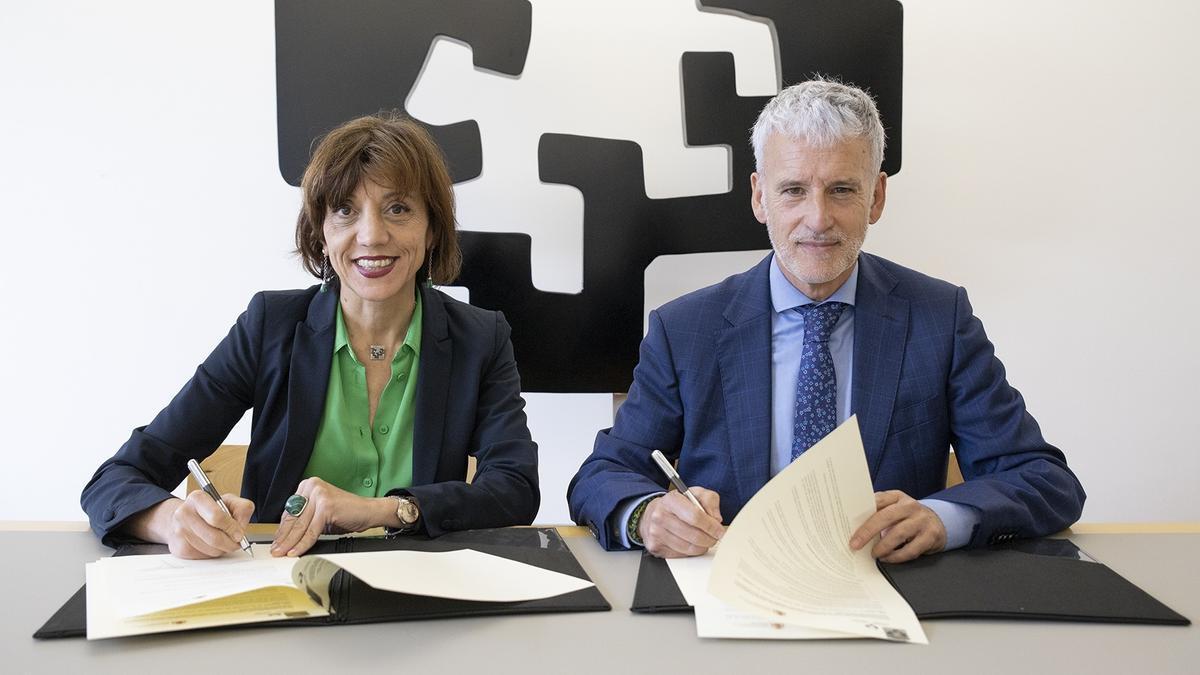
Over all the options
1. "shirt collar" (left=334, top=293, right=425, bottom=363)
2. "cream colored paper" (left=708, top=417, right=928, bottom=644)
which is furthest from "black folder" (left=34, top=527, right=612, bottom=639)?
"shirt collar" (left=334, top=293, right=425, bottom=363)

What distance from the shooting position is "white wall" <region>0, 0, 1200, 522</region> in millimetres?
2637

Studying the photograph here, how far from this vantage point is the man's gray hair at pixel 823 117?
1715mm

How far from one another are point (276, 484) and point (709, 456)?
0.74m

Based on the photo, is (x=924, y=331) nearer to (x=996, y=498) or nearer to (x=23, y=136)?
(x=996, y=498)

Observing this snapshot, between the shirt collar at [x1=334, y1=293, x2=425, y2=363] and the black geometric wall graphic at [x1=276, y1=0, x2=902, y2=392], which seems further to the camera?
the black geometric wall graphic at [x1=276, y1=0, x2=902, y2=392]

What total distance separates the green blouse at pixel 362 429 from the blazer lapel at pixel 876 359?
0.77m

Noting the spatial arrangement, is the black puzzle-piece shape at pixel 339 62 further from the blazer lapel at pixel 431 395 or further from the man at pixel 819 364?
the man at pixel 819 364

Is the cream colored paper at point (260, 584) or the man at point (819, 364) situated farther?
the man at point (819, 364)

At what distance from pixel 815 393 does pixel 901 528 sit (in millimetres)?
416

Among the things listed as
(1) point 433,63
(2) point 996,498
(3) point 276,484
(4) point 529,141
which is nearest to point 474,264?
(4) point 529,141

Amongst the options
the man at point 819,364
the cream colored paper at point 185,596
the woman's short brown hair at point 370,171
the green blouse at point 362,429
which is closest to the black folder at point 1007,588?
the man at point 819,364

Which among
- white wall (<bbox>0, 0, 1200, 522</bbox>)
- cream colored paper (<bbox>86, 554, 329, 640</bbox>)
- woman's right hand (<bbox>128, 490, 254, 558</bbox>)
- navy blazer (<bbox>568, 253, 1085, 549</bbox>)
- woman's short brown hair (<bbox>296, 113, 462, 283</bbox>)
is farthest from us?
white wall (<bbox>0, 0, 1200, 522</bbox>)

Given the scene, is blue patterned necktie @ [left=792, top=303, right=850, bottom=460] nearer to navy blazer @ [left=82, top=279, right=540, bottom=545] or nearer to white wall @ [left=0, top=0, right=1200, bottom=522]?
navy blazer @ [left=82, top=279, right=540, bottom=545]

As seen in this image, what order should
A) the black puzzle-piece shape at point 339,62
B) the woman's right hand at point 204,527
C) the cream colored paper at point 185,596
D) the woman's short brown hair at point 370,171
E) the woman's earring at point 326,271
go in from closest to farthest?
1. the cream colored paper at point 185,596
2. the woman's right hand at point 204,527
3. the woman's short brown hair at point 370,171
4. the woman's earring at point 326,271
5. the black puzzle-piece shape at point 339,62
